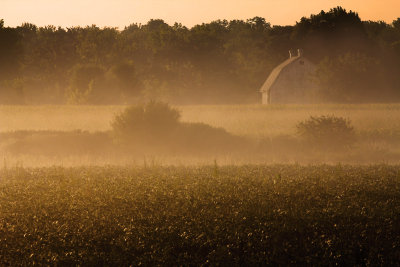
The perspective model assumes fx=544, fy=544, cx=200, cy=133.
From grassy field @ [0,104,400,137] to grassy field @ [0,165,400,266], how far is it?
24029mm

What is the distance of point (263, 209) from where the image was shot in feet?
35.3

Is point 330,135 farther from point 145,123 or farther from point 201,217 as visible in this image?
point 201,217

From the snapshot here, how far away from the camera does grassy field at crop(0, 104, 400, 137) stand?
40.8 metres

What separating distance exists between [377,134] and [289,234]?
3038 cm

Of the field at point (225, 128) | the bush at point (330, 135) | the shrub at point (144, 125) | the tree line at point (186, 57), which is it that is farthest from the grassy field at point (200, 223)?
the tree line at point (186, 57)

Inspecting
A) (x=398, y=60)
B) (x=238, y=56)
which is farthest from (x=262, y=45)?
(x=398, y=60)

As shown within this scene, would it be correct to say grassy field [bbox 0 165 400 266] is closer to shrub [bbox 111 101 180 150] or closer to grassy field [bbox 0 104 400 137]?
shrub [bbox 111 101 180 150]

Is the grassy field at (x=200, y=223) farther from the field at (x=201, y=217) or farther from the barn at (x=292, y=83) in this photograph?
the barn at (x=292, y=83)

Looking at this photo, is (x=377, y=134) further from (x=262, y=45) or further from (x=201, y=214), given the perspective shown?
(x=262, y=45)

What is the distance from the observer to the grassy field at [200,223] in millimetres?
8562

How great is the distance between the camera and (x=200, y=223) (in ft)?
32.0

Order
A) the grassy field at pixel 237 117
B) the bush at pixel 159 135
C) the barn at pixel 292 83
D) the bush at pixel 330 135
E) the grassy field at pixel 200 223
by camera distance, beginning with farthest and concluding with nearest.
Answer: the barn at pixel 292 83 → the grassy field at pixel 237 117 → the bush at pixel 159 135 → the bush at pixel 330 135 → the grassy field at pixel 200 223

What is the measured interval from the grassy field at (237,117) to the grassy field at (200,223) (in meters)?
24.0

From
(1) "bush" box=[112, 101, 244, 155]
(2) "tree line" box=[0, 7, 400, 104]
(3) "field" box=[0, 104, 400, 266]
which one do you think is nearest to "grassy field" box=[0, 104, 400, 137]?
(1) "bush" box=[112, 101, 244, 155]
